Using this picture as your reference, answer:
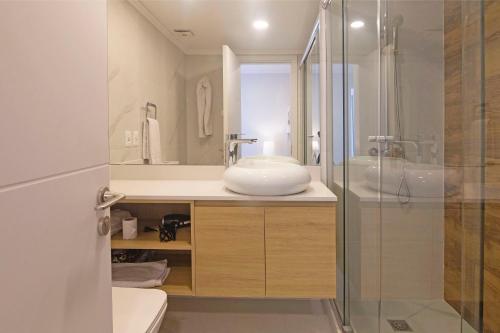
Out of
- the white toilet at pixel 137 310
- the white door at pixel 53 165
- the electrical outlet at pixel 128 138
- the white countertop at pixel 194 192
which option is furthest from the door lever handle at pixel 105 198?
the electrical outlet at pixel 128 138

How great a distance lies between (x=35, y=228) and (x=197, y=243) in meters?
1.10

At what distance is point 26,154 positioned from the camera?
0.51 metres

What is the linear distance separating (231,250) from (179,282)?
35cm

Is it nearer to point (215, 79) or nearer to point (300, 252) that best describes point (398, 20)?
point (215, 79)

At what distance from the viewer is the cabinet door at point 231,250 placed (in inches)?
62.2

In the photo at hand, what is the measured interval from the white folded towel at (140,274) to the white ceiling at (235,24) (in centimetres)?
129

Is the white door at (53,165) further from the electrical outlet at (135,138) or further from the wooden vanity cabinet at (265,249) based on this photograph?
the electrical outlet at (135,138)

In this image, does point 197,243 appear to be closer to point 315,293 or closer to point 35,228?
point 315,293

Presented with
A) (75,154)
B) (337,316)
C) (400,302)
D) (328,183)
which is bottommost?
(337,316)

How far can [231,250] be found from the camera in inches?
62.4

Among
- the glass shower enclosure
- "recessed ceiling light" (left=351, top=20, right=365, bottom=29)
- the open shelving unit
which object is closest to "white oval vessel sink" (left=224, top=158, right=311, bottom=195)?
the open shelving unit

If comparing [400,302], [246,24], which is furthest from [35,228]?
[246,24]

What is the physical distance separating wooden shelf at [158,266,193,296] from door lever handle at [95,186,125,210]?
39.6 inches

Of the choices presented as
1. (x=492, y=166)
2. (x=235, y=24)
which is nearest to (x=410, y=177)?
(x=492, y=166)
